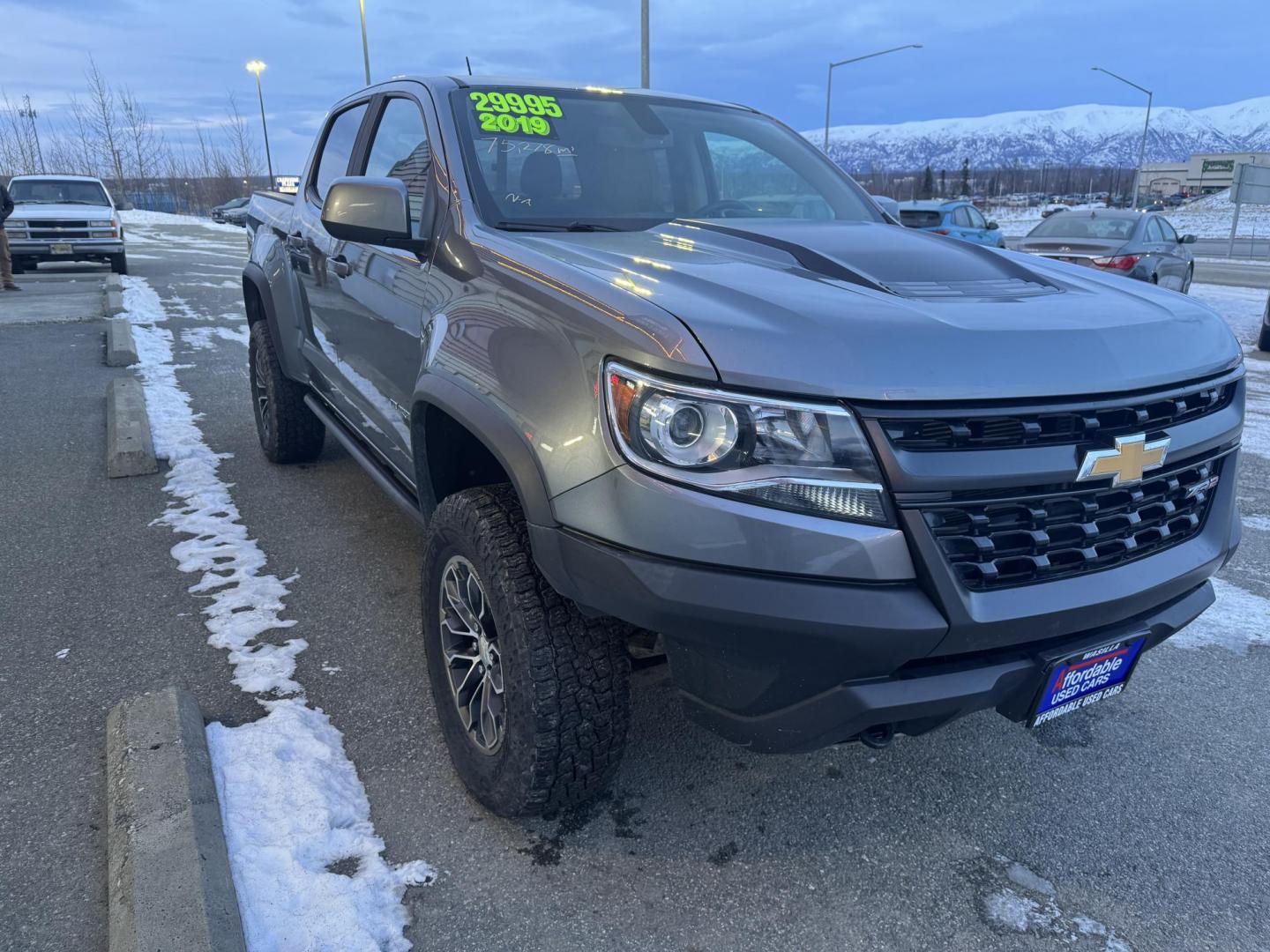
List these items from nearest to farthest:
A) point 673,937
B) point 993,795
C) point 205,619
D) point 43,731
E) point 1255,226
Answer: point 673,937 → point 993,795 → point 43,731 → point 205,619 → point 1255,226

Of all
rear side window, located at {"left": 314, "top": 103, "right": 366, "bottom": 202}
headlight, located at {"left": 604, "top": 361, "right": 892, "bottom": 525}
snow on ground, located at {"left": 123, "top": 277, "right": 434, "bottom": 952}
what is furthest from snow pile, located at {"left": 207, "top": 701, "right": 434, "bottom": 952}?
rear side window, located at {"left": 314, "top": 103, "right": 366, "bottom": 202}

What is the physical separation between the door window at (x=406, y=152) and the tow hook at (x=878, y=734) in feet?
6.17

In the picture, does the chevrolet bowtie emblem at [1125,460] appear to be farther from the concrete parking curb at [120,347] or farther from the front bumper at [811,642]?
the concrete parking curb at [120,347]

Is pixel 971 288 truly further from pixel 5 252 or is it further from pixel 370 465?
pixel 5 252

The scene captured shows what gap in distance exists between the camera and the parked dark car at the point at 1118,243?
11406mm

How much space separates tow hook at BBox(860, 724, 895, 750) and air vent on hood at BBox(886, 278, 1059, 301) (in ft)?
3.10

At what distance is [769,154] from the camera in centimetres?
355

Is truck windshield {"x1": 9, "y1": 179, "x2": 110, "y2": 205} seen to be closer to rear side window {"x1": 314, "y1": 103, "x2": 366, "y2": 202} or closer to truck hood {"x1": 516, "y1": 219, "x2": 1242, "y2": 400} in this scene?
rear side window {"x1": 314, "y1": 103, "x2": 366, "y2": 202}

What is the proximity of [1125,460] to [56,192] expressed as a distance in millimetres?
20049

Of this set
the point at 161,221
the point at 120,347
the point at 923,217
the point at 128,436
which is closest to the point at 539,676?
the point at 128,436

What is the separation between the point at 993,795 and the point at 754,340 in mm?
1575

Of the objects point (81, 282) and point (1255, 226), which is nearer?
point (81, 282)

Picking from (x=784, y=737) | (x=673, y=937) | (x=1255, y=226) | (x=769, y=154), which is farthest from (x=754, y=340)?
(x=1255, y=226)

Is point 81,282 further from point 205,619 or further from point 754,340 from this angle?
point 754,340
